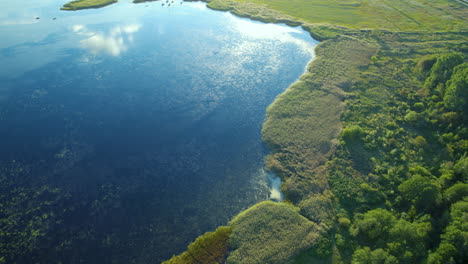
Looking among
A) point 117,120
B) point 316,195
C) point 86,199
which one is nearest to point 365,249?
point 316,195

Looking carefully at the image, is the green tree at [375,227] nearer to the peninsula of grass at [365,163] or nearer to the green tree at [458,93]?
the peninsula of grass at [365,163]

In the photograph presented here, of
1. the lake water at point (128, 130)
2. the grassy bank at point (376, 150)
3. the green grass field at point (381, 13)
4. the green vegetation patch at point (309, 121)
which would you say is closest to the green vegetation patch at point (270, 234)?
the grassy bank at point (376, 150)

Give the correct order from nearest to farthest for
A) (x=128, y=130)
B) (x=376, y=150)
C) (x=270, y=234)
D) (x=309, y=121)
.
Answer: (x=270, y=234) < (x=376, y=150) < (x=128, y=130) < (x=309, y=121)

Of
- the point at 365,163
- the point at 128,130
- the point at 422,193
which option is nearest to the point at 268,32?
the point at 128,130

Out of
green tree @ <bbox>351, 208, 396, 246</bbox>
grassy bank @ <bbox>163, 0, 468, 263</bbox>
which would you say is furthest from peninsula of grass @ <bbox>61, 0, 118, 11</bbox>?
green tree @ <bbox>351, 208, 396, 246</bbox>

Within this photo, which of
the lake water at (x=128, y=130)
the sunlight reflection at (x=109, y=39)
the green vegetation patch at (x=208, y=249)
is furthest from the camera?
the sunlight reflection at (x=109, y=39)

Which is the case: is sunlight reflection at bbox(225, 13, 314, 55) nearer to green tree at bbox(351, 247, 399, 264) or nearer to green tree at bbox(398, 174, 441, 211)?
green tree at bbox(398, 174, 441, 211)

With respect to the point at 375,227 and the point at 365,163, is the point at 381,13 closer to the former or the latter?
the point at 365,163

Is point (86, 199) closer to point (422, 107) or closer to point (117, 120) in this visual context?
point (117, 120)
